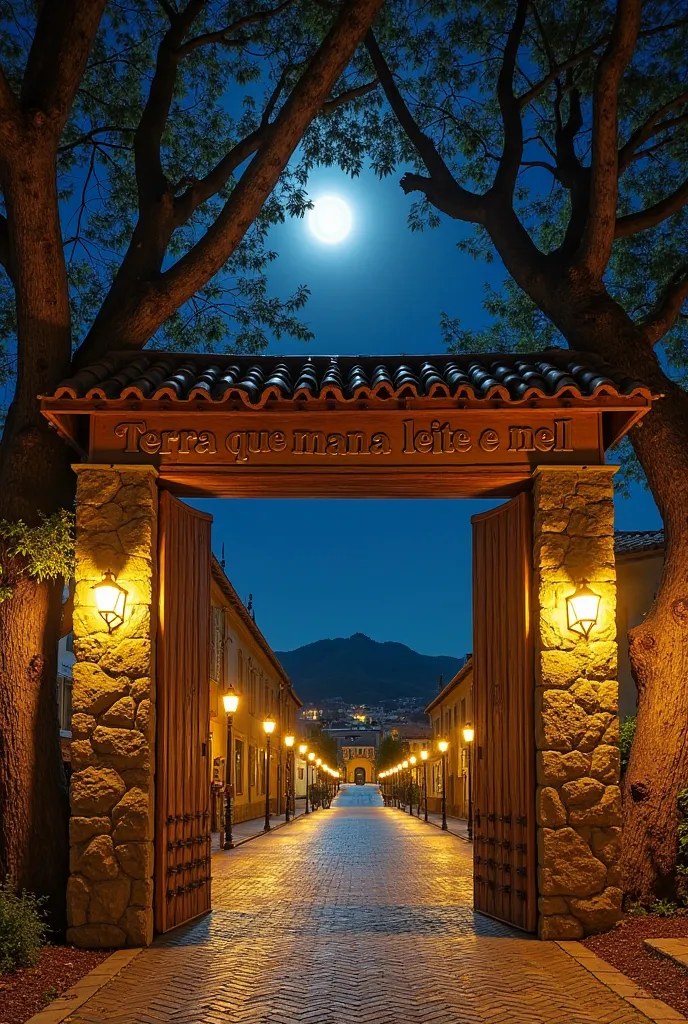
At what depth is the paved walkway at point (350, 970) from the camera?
252 inches

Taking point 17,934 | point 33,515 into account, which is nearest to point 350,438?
point 33,515

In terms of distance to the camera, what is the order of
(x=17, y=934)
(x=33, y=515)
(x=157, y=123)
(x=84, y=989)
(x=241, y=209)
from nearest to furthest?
(x=84, y=989), (x=17, y=934), (x=33, y=515), (x=241, y=209), (x=157, y=123)

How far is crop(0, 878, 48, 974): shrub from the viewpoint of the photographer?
7.42 meters

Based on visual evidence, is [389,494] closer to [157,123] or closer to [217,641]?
[157,123]

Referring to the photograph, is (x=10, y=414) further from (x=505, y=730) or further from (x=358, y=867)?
(x=358, y=867)

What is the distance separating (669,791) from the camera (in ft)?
31.7

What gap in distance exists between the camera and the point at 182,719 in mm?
9750

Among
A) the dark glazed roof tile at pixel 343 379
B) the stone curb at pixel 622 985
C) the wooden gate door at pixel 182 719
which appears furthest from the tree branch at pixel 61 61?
the stone curb at pixel 622 985

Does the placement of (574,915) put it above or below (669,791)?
below

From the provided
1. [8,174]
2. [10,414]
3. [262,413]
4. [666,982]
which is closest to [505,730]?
[666,982]

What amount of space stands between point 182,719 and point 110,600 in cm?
154

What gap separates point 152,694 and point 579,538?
405cm

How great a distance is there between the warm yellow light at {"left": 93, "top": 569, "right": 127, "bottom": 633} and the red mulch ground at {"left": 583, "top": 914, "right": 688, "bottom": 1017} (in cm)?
480

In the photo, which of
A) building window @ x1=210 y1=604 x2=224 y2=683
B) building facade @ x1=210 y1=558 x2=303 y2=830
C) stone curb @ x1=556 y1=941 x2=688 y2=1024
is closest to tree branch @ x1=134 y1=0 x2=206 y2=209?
stone curb @ x1=556 y1=941 x2=688 y2=1024
